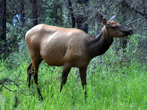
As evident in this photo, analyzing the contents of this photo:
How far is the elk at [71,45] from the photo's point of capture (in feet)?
18.9

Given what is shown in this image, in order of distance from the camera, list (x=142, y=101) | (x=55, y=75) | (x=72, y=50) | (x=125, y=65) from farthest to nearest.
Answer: (x=125, y=65), (x=55, y=75), (x=72, y=50), (x=142, y=101)

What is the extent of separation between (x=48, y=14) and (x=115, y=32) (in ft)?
42.6

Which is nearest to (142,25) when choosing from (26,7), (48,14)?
(48,14)

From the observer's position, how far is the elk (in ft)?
18.9

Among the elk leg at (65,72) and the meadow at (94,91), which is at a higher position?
the elk leg at (65,72)

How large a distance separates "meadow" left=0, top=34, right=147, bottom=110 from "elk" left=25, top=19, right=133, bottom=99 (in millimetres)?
350

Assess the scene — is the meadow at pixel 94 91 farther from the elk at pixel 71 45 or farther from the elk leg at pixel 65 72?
the elk at pixel 71 45

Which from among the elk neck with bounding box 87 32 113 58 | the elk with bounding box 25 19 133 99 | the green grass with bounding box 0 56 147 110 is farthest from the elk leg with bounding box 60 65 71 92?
the elk neck with bounding box 87 32 113 58

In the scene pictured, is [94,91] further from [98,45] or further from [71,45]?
[71,45]

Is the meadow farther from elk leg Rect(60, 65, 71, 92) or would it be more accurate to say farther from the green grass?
elk leg Rect(60, 65, 71, 92)

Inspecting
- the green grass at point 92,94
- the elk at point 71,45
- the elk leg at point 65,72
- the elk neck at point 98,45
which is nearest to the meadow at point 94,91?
the green grass at point 92,94

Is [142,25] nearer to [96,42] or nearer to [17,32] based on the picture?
[96,42]

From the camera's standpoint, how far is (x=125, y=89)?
5660 millimetres

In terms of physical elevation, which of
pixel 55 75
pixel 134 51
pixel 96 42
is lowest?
pixel 55 75
